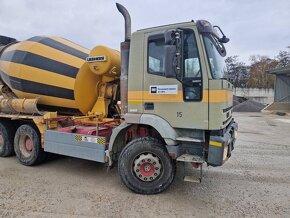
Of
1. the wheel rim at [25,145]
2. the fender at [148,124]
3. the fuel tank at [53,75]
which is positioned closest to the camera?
the fender at [148,124]

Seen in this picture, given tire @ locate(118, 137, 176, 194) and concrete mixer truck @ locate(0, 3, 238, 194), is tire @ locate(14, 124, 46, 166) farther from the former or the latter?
tire @ locate(118, 137, 176, 194)

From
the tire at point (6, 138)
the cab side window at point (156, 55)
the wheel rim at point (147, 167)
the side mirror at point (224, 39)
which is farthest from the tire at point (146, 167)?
the tire at point (6, 138)

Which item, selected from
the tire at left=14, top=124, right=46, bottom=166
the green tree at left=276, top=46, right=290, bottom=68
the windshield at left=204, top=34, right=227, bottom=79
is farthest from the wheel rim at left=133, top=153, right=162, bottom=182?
the green tree at left=276, top=46, right=290, bottom=68

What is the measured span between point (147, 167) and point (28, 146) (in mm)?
3175

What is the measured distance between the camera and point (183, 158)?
3.82 m

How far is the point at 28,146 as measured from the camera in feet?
19.1

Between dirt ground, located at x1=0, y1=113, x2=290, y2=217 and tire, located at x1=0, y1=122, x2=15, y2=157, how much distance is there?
47 centimetres

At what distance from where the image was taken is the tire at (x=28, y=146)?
5.51m

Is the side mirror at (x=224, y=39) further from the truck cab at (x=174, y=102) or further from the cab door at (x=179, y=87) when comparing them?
the cab door at (x=179, y=87)

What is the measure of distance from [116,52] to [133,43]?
98 centimetres

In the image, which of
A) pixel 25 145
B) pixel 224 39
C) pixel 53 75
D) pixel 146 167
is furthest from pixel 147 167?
pixel 25 145

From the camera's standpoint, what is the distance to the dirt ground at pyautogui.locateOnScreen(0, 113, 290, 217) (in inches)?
140

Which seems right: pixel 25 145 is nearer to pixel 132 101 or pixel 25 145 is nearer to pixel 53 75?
pixel 53 75

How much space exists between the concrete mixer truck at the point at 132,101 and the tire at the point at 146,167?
16 mm
